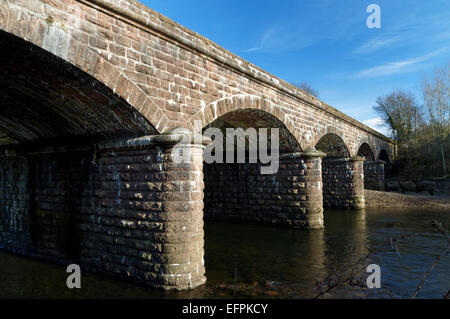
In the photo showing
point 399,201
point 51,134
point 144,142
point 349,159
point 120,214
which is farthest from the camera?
point 399,201

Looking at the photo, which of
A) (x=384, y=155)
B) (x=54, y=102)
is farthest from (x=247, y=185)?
(x=384, y=155)

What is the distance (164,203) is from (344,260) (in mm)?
4249

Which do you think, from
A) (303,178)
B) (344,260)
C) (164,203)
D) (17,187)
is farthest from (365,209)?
(17,187)

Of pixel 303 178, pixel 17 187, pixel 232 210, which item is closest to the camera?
pixel 17 187

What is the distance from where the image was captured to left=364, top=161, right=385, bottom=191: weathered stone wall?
71.9 ft

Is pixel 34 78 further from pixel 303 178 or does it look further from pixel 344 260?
pixel 303 178

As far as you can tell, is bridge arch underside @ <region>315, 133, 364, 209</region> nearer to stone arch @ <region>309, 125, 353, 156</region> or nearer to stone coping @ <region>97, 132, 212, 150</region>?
stone arch @ <region>309, 125, 353, 156</region>

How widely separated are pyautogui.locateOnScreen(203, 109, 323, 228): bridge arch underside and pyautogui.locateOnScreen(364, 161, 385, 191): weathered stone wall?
13.3 m

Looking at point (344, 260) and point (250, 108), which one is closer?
point (344, 260)

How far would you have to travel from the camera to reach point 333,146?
52.9 ft

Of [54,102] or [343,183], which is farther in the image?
[343,183]

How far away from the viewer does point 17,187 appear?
7812mm

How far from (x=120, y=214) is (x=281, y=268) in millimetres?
3328

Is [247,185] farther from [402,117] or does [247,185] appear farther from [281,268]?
[402,117]
